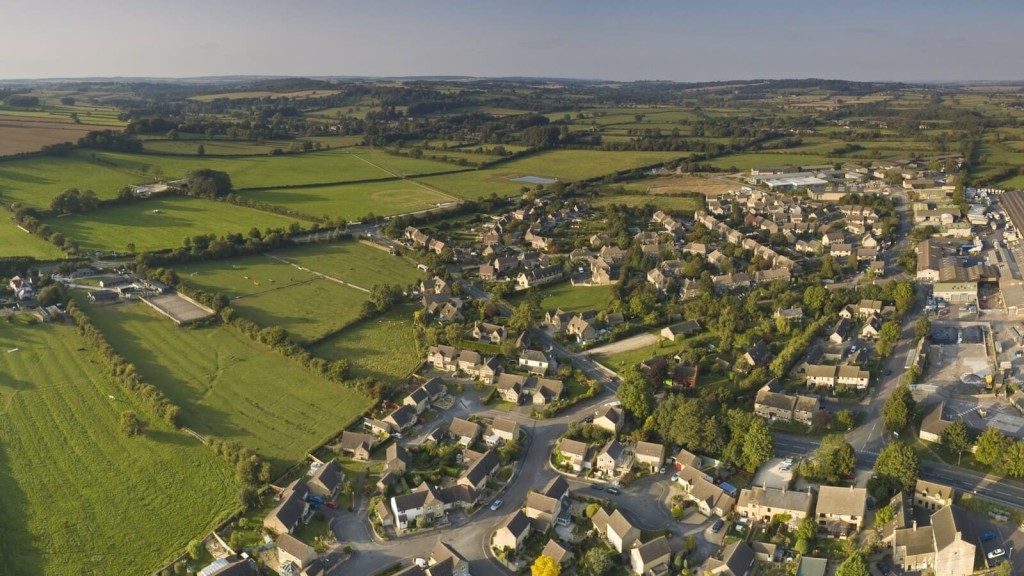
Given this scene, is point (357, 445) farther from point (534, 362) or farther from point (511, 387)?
point (534, 362)

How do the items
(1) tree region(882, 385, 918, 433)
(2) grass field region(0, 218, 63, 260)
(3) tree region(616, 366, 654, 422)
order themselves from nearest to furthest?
(1) tree region(882, 385, 918, 433) < (3) tree region(616, 366, 654, 422) < (2) grass field region(0, 218, 63, 260)

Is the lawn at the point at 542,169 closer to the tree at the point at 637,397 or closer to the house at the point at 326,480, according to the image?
the tree at the point at 637,397

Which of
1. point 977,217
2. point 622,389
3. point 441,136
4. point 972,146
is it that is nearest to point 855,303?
point 622,389

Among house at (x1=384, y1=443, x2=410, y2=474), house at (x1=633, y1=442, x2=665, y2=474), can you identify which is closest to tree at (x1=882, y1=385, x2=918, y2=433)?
house at (x1=633, y1=442, x2=665, y2=474)

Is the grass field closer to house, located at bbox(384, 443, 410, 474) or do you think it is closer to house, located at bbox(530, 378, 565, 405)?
house, located at bbox(384, 443, 410, 474)

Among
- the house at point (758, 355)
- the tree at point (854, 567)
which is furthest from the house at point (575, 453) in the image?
the house at point (758, 355)
